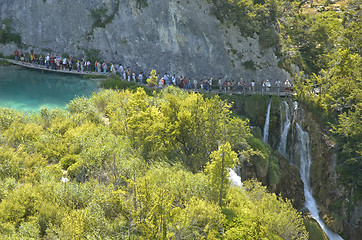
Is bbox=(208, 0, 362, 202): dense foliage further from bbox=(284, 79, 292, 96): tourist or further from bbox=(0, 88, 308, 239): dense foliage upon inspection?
bbox=(0, 88, 308, 239): dense foliage

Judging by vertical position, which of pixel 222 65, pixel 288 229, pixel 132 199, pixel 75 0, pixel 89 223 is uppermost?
pixel 75 0

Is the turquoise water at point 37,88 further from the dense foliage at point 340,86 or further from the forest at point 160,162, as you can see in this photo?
the dense foliage at point 340,86

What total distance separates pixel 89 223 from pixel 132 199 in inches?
93.0

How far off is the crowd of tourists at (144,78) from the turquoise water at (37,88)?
169 cm

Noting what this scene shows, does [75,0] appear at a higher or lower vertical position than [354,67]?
higher

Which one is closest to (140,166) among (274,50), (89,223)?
(89,223)

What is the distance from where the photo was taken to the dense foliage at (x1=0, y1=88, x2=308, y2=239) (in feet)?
53.2

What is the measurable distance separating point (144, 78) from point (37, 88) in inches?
519

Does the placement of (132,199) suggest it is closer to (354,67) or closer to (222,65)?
(222,65)

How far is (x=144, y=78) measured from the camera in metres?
44.1

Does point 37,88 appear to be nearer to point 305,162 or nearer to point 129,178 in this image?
point 129,178

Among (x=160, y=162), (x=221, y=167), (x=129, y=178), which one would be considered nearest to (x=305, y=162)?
(x=160, y=162)

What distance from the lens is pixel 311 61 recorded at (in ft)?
150

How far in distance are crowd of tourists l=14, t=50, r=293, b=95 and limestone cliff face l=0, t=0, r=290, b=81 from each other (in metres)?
1.18
